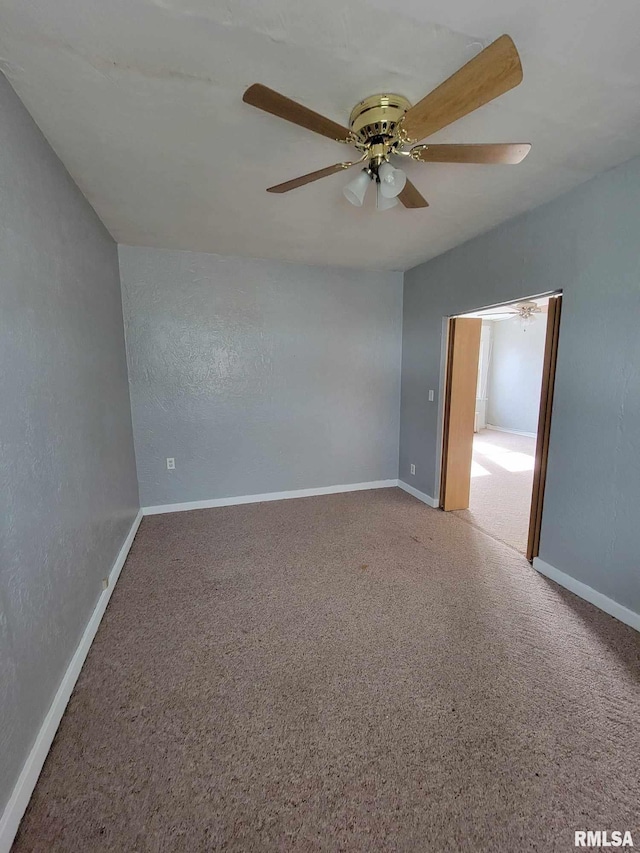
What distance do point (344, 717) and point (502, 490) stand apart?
3318 millimetres

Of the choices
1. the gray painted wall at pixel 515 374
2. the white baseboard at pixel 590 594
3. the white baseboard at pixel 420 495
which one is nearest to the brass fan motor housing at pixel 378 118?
the white baseboard at pixel 590 594

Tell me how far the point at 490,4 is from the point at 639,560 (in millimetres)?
2434

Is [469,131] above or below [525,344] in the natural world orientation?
above

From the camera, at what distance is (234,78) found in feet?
4.16

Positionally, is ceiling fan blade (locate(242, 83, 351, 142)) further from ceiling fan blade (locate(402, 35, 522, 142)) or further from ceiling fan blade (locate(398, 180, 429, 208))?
ceiling fan blade (locate(398, 180, 429, 208))

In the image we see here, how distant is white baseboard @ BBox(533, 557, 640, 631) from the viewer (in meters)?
1.88

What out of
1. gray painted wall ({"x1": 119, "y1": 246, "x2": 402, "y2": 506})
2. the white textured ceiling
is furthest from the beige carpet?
the white textured ceiling

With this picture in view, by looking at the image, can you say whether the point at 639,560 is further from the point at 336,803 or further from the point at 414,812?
the point at 336,803

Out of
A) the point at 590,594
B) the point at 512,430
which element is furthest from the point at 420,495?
the point at 512,430

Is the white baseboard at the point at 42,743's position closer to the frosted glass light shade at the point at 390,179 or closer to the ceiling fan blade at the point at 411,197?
the frosted glass light shade at the point at 390,179

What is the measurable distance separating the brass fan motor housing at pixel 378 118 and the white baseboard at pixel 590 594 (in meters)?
2.61

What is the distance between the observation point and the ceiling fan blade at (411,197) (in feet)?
5.50

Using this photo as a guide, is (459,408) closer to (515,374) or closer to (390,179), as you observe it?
(390,179)

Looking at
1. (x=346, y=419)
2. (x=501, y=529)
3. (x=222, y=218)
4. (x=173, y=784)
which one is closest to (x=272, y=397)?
(x=346, y=419)
